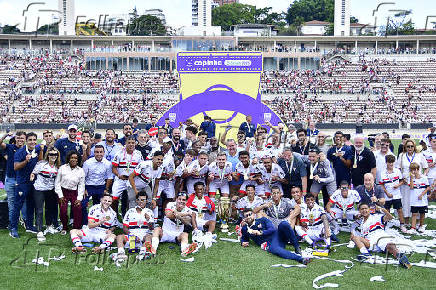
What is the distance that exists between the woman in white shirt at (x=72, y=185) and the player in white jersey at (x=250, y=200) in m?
2.86

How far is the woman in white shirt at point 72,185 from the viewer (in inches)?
334

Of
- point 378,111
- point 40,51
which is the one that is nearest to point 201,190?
point 378,111

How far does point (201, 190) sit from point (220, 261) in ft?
5.04

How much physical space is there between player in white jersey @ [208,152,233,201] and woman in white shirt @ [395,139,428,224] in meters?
3.45

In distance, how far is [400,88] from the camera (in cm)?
4712

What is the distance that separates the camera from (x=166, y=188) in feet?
30.0

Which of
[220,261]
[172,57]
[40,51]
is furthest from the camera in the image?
[40,51]

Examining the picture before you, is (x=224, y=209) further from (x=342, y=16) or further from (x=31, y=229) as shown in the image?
(x=342, y=16)

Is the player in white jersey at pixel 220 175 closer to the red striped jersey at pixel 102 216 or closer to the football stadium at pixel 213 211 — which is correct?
the football stadium at pixel 213 211

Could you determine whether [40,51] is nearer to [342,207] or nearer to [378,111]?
[378,111]

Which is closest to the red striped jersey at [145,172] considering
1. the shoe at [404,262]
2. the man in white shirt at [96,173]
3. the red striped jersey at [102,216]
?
the man in white shirt at [96,173]

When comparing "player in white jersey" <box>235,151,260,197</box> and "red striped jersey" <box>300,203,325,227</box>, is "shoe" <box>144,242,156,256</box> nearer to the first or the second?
"player in white jersey" <box>235,151,260,197</box>

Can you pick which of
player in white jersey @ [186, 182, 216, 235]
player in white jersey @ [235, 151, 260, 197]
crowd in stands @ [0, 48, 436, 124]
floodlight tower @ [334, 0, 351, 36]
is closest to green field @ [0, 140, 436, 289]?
player in white jersey @ [186, 182, 216, 235]

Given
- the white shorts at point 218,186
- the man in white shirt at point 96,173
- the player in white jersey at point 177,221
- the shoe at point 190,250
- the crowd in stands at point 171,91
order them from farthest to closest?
the crowd in stands at point 171,91 → the white shorts at point 218,186 → the man in white shirt at point 96,173 → the player in white jersey at point 177,221 → the shoe at point 190,250
